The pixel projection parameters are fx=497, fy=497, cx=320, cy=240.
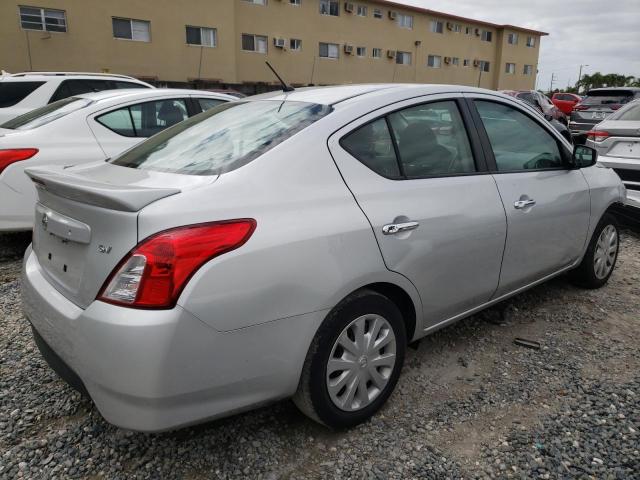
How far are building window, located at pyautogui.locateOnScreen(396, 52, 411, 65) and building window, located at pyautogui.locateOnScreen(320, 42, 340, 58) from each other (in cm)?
558

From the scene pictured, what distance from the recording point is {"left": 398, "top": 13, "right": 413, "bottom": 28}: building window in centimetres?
3316

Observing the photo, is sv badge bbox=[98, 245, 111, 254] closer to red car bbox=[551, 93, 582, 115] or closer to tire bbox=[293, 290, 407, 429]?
tire bbox=[293, 290, 407, 429]

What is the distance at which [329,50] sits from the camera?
Result: 2961cm

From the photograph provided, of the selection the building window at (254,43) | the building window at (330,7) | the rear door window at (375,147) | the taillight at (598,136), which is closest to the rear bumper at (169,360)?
the rear door window at (375,147)

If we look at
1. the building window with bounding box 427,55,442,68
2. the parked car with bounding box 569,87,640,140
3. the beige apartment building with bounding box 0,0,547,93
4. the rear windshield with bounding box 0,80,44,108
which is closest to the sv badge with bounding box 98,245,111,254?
the rear windshield with bounding box 0,80,44,108

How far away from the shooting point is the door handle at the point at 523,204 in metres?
2.91

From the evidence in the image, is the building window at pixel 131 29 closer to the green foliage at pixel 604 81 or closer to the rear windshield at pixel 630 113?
the rear windshield at pixel 630 113

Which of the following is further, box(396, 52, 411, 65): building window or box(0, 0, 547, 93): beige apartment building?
box(396, 52, 411, 65): building window

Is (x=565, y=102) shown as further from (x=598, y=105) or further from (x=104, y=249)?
(x=104, y=249)

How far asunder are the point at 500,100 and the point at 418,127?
0.82m

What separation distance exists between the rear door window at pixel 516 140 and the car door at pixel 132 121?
3.42 m

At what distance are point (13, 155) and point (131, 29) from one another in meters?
19.8

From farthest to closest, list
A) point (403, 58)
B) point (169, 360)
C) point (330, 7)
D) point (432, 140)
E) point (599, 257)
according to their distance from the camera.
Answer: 1. point (403, 58)
2. point (330, 7)
3. point (599, 257)
4. point (432, 140)
5. point (169, 360)

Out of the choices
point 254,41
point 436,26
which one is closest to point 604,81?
point 436,26
